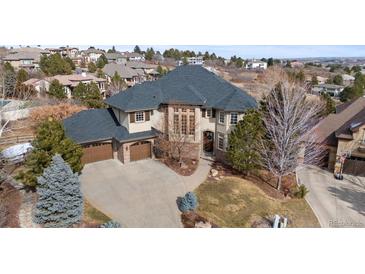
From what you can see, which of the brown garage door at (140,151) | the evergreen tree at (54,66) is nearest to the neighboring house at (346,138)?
the brown garage door at (140,151)

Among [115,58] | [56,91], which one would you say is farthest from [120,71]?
[115,58]

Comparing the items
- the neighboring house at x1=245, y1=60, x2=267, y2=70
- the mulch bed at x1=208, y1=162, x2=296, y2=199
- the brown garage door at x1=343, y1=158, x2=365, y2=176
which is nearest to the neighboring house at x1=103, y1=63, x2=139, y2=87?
the mulch bed at x1=208, y1=162, x2=296, y2=199

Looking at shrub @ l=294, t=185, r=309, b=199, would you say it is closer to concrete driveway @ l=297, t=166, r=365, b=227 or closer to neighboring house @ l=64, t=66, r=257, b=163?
concrete driveway @ l=297, t=166, r=365, b=227

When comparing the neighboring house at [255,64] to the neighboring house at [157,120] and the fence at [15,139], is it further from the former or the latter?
the fence at [15,139]

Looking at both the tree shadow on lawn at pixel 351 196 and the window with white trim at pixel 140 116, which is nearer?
the tree shadow on lawn at pixel 351 196

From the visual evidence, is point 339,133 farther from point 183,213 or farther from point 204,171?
point 183,213

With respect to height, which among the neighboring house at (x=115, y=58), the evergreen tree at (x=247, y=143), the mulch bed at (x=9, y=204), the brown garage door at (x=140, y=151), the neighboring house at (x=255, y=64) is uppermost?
the neighboring house at (x=115, y=58)
